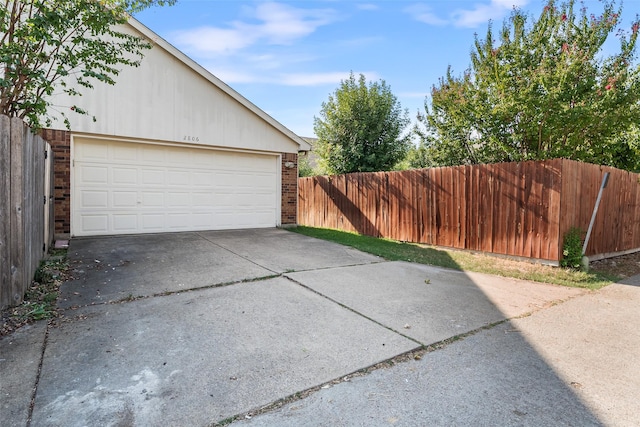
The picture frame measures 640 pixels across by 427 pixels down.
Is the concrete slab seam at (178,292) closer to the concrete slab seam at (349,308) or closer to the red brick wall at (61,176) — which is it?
the concrete slab seam at (349,308)

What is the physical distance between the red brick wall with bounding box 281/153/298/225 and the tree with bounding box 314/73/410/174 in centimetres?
399

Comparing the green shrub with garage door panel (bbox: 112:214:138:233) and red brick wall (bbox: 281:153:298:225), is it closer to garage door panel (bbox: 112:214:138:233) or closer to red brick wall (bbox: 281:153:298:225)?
red brick wall (bbox: 281:153:298:225)

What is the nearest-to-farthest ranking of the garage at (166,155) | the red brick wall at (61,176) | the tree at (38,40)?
the tree at (38,40) < the red brick wall at (61,176) < the garage at (166,155)

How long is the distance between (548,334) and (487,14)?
874cm

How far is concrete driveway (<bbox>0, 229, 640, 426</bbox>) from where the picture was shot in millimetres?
2160

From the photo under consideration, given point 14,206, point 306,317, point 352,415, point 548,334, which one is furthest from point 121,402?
point 548,334

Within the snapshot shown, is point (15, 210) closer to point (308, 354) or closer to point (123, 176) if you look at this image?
point (308, 354)

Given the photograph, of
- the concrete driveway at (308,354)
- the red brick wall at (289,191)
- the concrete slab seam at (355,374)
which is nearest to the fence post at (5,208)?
the concrete driveway at (308,354)

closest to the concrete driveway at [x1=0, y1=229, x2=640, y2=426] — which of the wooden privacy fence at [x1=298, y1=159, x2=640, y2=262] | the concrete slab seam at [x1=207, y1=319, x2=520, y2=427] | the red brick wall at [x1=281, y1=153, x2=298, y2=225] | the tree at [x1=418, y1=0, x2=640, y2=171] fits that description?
the concrete slab seam at [x1=207, y1=319, x2=520, y2=427]

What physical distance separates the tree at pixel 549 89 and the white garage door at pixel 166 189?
5.80m

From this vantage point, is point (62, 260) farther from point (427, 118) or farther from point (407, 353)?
point (427, 118)

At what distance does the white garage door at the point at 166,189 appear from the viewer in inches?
310

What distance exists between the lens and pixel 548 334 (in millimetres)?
3516

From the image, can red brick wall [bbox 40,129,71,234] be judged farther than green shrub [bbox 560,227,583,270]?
Yes
